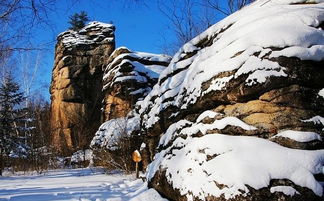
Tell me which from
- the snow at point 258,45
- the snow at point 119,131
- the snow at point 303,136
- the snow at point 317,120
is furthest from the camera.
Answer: the snow at point 119,131

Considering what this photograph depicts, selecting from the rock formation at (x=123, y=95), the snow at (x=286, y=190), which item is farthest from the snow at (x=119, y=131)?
the snow at (x=286, y=190)

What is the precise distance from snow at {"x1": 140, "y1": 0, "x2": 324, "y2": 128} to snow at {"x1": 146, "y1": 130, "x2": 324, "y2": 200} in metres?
0.97

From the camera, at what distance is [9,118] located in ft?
53.0

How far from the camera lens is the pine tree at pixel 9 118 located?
1502 centimetres

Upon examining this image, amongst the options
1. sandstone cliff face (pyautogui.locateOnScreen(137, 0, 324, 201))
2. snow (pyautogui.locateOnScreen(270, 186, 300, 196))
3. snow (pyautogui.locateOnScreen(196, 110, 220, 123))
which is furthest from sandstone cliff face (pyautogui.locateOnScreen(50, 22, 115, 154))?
snow (pyautogui.locateOnScreen(270, 186, 300, 196))

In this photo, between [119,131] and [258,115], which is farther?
[119,131]

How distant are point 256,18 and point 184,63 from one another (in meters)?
2.32

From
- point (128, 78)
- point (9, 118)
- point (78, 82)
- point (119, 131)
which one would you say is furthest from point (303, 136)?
point (78, 82)

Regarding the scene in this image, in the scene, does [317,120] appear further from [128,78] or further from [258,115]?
[128,78]

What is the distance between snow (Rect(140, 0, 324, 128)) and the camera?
14.4 ft

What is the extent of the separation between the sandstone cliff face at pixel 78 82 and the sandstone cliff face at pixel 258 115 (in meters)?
21.6

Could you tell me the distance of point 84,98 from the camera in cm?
2686

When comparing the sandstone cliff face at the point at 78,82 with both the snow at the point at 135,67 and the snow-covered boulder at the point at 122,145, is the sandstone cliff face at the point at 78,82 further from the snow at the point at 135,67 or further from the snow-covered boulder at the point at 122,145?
the snow-covered boulder at the point at 122,145

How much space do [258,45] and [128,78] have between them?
12074mm
